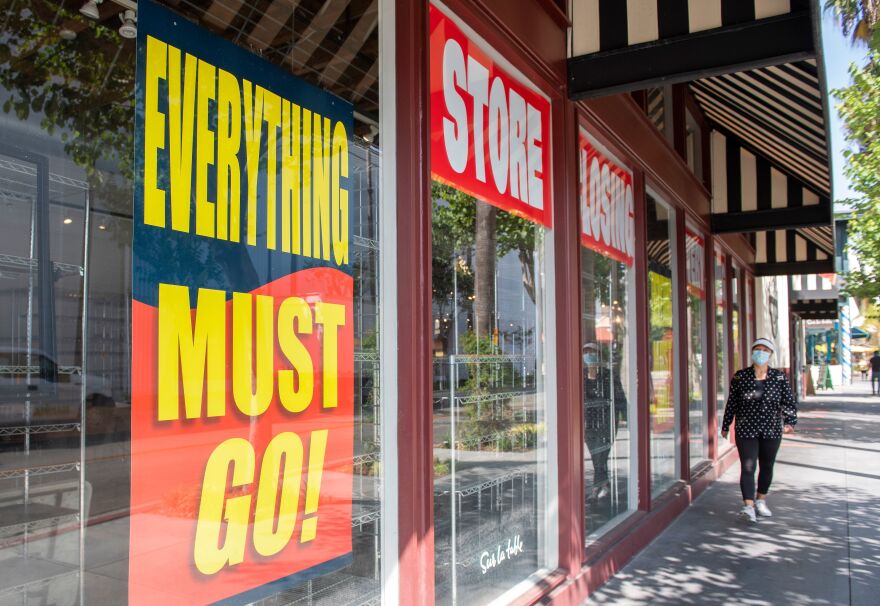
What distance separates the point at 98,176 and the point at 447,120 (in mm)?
1976

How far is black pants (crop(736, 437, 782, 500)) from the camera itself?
7.01m

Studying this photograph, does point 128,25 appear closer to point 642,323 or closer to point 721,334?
point 642,323

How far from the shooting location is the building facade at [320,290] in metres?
1.85

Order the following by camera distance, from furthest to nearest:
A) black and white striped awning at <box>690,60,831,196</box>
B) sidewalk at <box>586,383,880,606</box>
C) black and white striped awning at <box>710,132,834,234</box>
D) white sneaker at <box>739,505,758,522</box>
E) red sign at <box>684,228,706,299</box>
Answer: black and white striped awning at <box>710,132,834,234</box> < red sign at <box>684,228,706,299</box> < black and white striped awning at <box>690,60,831,196</box> < white sneaker at <box>739,505,758,522</box> < sidewalk at <box>586,383,880,606</box>

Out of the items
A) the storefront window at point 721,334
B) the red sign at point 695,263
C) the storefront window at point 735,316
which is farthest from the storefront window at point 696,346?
the storefront window at point 735,316

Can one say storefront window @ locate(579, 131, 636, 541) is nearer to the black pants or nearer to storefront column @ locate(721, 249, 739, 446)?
the black pants

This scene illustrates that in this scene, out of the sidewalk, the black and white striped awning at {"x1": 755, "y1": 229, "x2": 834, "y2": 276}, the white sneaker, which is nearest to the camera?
the sidewalk

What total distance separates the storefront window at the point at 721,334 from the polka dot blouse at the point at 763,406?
12.8 ft

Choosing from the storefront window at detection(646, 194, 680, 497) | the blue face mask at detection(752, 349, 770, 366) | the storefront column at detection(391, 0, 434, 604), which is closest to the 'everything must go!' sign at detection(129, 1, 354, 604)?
the storefront column at detection(391, 0, 434, 604)

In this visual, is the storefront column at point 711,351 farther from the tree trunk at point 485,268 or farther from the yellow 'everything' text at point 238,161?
the yellow 'everything' text at point 238,161

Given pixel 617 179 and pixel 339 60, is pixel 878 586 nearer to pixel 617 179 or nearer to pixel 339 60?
pixel 617 179

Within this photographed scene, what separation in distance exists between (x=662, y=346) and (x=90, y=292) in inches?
264

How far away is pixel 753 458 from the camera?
7.03m

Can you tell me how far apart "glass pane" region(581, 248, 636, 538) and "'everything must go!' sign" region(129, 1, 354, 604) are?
2.78 metres
